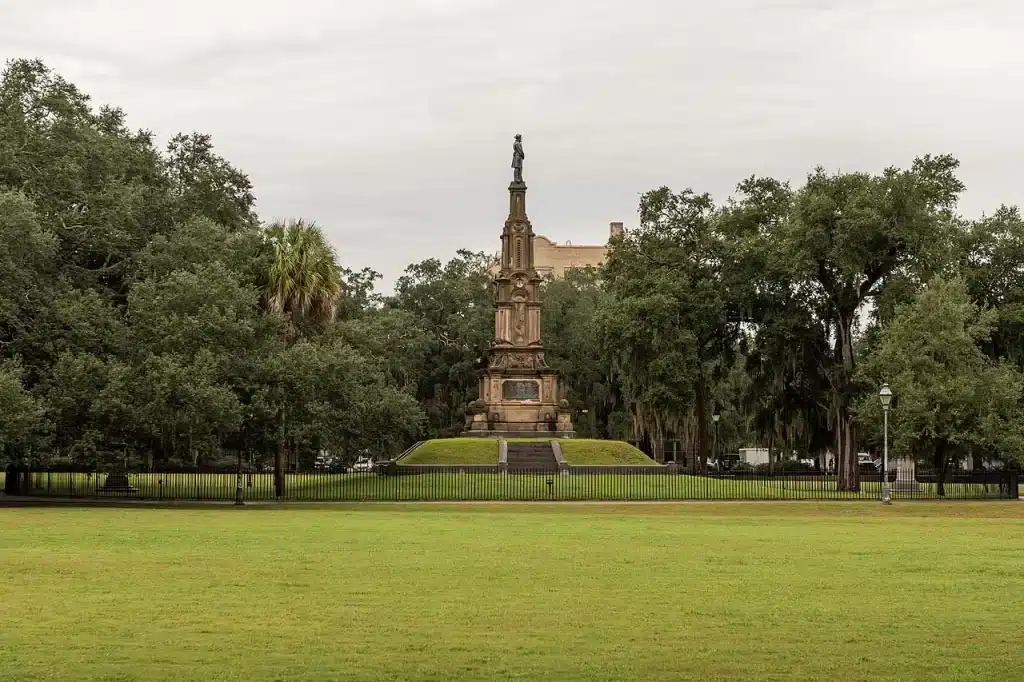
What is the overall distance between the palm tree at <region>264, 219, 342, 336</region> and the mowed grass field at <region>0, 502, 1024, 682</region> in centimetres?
1833

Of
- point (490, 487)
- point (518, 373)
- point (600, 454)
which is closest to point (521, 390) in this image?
point (518, 373)

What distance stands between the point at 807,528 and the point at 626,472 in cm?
2620

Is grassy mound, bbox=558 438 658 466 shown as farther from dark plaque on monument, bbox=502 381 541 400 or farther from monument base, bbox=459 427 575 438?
dark plaque on monument, bbox=502 381 541 400

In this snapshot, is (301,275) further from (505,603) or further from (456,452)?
(505,603)

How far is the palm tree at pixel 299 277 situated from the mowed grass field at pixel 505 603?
719 inches

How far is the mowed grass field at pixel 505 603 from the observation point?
12.8 metres

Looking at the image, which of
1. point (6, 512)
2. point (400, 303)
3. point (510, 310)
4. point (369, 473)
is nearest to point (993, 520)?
point (6, 512)

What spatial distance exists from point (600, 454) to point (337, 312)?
1320cm

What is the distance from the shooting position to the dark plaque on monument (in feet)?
233

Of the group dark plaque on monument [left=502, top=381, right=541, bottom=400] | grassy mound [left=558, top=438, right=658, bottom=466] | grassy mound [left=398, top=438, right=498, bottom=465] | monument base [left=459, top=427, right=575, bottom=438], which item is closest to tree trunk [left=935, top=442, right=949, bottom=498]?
grassy mound [left=558, top=438, right=658, bottom=466]

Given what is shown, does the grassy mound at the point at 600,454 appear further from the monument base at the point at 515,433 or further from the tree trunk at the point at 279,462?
the tree trunk at the point at 279,462

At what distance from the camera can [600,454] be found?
61719 millimetres

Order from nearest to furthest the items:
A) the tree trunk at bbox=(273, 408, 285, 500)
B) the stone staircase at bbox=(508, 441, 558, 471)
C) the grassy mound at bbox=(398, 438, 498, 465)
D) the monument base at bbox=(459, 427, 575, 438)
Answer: the tree trunk at bbox=(273, 408, 285, 500) < the stone staircase at bbox=(508, 441, 558, 471) < the grassy mound at bbox=(398, 438, 498, 465) < the monument base at bbox=(459, 427, 575, 438)

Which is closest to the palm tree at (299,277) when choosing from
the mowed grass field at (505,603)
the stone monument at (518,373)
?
the mowed grass field at (505,603)
